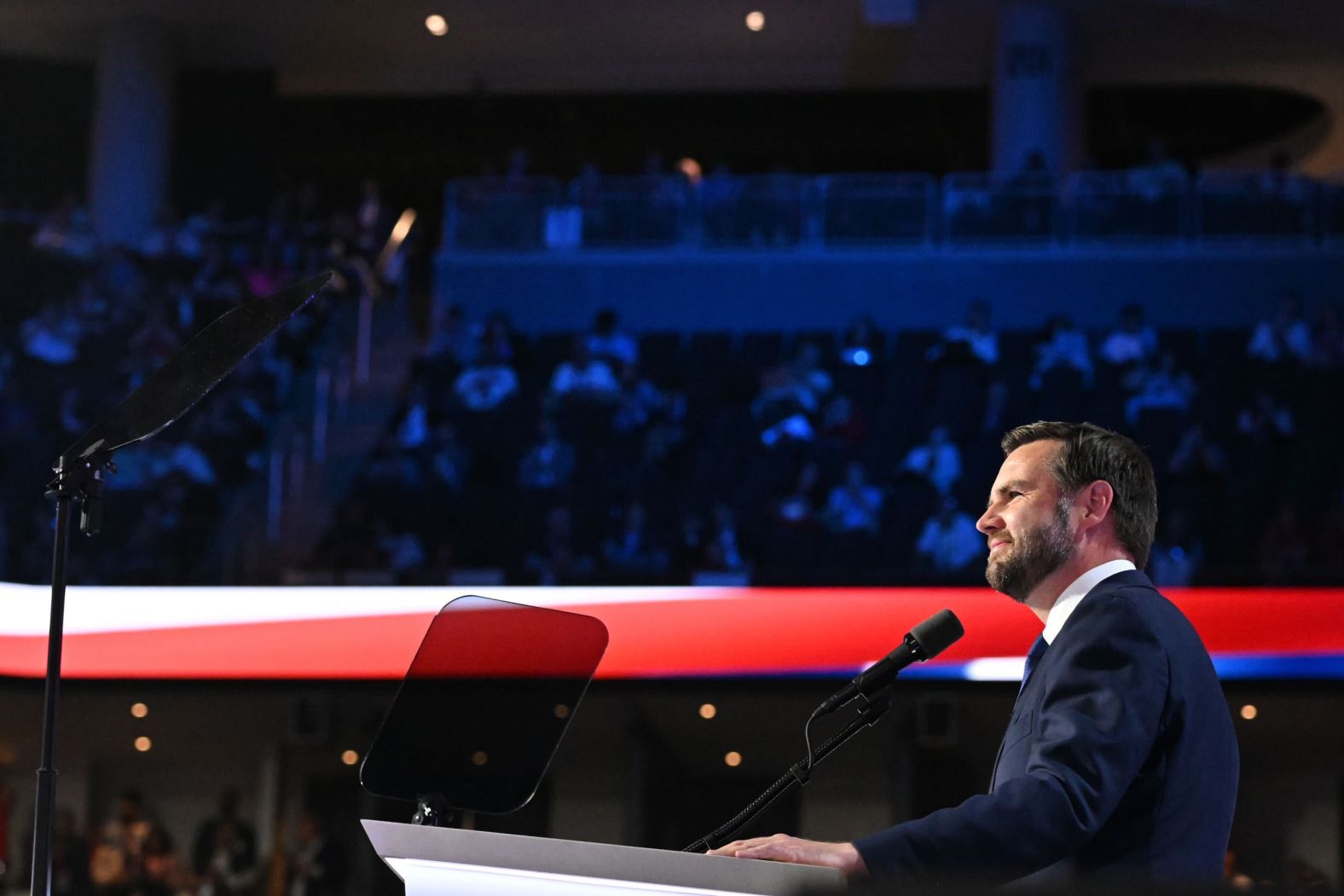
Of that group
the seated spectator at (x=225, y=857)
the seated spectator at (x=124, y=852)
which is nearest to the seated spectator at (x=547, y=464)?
the seated spectator at (x=225, y=857)

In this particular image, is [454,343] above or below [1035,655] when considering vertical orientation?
above

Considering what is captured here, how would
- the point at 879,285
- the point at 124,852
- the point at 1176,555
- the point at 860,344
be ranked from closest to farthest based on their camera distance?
1. the point at 1176,555
2. the point at 124,852
3. the point at 860,344
4. the point at 879,285

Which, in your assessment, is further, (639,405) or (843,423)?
(639,405)

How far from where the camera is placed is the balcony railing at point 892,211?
9203mm

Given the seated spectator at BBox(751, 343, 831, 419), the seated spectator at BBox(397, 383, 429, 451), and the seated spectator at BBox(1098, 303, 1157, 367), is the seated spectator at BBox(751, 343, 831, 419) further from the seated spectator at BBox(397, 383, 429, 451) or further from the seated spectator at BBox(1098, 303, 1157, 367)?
the seated spectator at BBox(397, 383, 429, 451)

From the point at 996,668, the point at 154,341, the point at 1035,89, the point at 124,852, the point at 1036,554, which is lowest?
the point at 124,852

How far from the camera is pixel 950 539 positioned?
22.4ft

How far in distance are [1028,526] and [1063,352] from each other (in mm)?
6169

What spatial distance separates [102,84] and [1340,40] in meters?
8.64

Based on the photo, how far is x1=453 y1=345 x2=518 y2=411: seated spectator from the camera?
8.02 meters

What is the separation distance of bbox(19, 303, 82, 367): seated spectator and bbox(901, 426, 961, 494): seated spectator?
426 centimetres

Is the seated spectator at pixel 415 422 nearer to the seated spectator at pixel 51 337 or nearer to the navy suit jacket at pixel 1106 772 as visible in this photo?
the seated spectator at pixel 51 337

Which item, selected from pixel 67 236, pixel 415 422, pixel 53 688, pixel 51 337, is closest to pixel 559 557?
pixel 415 422

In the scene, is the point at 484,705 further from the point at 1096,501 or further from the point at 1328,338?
the point at 1328,338
